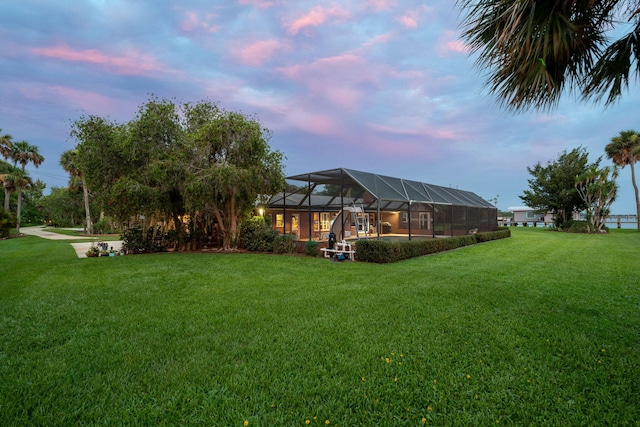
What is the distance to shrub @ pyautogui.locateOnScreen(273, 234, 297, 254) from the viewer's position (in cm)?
1178

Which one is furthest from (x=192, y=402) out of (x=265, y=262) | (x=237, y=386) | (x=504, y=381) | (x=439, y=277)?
(x=265, y=262)

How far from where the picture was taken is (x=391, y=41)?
1023 centimetres

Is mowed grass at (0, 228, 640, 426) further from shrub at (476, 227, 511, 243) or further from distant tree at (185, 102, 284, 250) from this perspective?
shrub at (476, 227, 511, 243)

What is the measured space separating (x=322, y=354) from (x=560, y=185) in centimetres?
3414

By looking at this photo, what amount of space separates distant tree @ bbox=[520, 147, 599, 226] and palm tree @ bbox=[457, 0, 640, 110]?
30.5 m

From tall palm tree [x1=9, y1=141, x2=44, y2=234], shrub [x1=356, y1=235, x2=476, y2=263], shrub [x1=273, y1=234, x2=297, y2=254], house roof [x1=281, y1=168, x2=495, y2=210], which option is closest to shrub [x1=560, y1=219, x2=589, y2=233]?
house roof [x1=281, y1=168, x2=495, y2=210]

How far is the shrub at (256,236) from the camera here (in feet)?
40.9

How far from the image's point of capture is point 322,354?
3066mm

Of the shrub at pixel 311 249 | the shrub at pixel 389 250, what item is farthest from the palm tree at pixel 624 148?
the shrub at pixel 311 249

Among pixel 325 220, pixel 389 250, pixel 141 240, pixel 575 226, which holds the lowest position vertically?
pixel 389 250

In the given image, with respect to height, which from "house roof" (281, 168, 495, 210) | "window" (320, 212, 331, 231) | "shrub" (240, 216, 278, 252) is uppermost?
"house roof" (281, 168, 495, 210)

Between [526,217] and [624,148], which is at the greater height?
[624,148]

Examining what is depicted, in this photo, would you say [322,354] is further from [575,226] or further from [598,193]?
[575,226]

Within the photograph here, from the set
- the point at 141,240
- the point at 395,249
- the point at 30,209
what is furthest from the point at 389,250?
the point at 30,209
